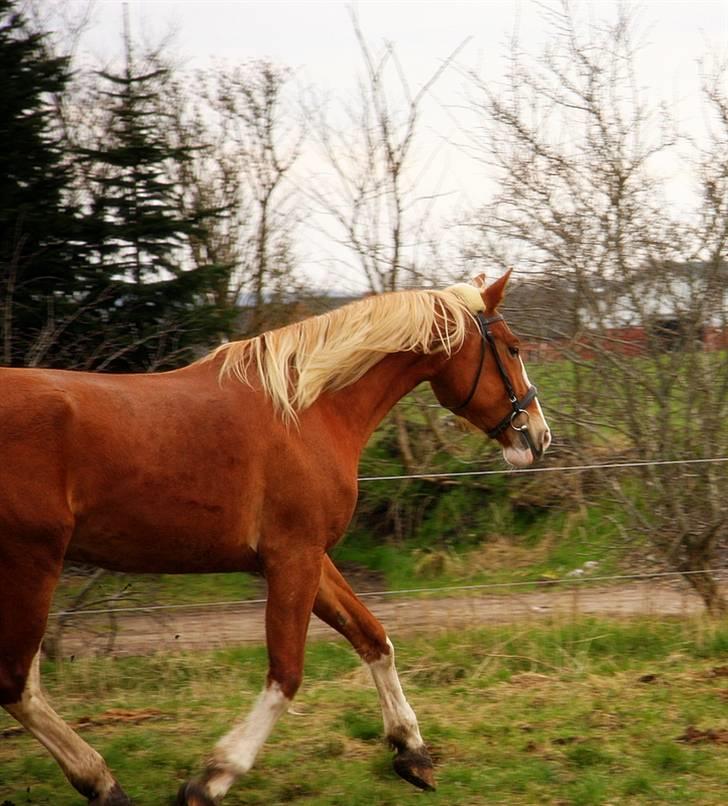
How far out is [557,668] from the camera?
18.7 ft

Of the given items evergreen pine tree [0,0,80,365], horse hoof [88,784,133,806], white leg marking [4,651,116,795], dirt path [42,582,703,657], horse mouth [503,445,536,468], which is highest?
evergreen pine tree [0,0,80,365]

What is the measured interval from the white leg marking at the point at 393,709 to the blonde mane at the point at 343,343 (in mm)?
1170

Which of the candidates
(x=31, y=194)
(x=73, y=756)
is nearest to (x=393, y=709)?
(x=73, y=756)

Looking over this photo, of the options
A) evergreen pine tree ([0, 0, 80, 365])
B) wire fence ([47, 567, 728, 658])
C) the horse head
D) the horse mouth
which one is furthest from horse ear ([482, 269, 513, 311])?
evergreen pine tree ([0, 0, 80, 365])

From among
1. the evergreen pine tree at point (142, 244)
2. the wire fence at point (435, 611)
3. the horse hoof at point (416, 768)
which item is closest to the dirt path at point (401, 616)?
the wire fence at point (435, 611)

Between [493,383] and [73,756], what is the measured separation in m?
2.15

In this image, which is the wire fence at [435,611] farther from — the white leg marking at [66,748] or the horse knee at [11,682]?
the horse knee at [11,682]

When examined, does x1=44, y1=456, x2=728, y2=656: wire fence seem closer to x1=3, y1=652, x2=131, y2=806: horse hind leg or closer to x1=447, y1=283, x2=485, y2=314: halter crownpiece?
x1=447, y1=283, x2=485, y2=314: halter crownpiece

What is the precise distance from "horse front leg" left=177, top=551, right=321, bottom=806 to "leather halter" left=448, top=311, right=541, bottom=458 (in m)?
1.04

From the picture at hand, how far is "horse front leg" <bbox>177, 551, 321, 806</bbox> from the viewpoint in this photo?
3.80 m

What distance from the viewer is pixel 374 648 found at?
438 centimetres

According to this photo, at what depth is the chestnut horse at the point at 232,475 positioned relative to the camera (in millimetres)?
3547

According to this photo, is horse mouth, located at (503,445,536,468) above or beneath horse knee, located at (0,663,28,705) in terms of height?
above

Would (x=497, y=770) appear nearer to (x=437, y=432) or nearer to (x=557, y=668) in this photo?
(x=557, y=668)
